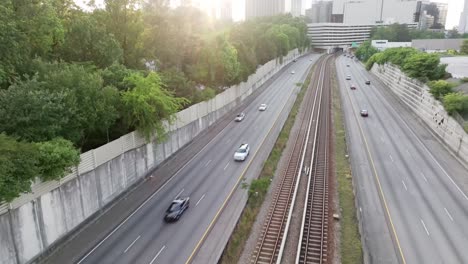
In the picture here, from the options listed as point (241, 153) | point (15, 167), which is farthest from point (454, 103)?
point (15, 167)

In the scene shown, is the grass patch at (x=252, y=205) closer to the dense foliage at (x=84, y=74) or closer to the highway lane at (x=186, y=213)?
the highway lane at (x=186, y=213)

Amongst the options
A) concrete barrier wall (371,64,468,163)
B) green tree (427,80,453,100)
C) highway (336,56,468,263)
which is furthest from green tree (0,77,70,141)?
green tree (427,80,453,100)

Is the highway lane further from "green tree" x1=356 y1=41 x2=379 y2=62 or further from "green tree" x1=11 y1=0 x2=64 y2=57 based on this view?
"green tree" x1=356 y1=41 x2=379 y2=62

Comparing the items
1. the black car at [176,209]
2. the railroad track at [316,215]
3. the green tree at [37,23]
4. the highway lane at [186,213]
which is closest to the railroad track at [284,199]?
the railroad track at [316,215]

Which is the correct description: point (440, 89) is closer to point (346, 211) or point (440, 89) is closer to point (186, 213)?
point (346, 211)

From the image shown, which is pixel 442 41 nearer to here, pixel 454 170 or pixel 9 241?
pixel 454 170
